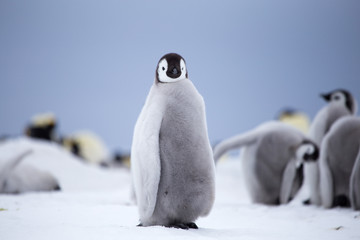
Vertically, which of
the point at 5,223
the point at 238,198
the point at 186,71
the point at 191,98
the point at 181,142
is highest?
the point at 186,71

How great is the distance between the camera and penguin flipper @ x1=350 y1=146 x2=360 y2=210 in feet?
13.9

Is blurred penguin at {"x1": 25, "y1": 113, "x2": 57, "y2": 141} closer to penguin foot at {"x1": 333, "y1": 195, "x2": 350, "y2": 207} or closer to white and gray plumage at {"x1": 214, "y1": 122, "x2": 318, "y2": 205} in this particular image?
white and gray plumage at {"x1": 214, "y1": 122, "x2": 318, "y2": 205}

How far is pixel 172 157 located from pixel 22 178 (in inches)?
143

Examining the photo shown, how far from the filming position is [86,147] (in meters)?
17.6

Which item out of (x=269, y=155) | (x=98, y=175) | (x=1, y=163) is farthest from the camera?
(x=98, y=175)

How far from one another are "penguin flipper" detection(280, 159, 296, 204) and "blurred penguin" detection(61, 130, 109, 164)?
12817 mm

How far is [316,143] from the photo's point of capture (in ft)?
17.5

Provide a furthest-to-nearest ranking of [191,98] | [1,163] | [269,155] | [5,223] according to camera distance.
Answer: [1,163], [269,155], [191,98], [5,223]

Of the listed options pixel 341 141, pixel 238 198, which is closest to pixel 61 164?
pixel 238 198

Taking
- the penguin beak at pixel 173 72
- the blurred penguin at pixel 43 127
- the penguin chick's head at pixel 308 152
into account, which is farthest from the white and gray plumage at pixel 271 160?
the blurred penguin at pixel 43 127

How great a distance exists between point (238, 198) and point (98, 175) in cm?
344

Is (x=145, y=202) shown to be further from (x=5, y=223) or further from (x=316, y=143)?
(x=316, y=143)

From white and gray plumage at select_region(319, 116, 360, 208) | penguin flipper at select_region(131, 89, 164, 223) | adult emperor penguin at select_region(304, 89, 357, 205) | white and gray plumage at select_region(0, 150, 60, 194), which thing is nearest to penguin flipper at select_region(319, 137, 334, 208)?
white and gray plumage at select_region(319, 116, 360, 208)

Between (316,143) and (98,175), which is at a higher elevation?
(316,143)
